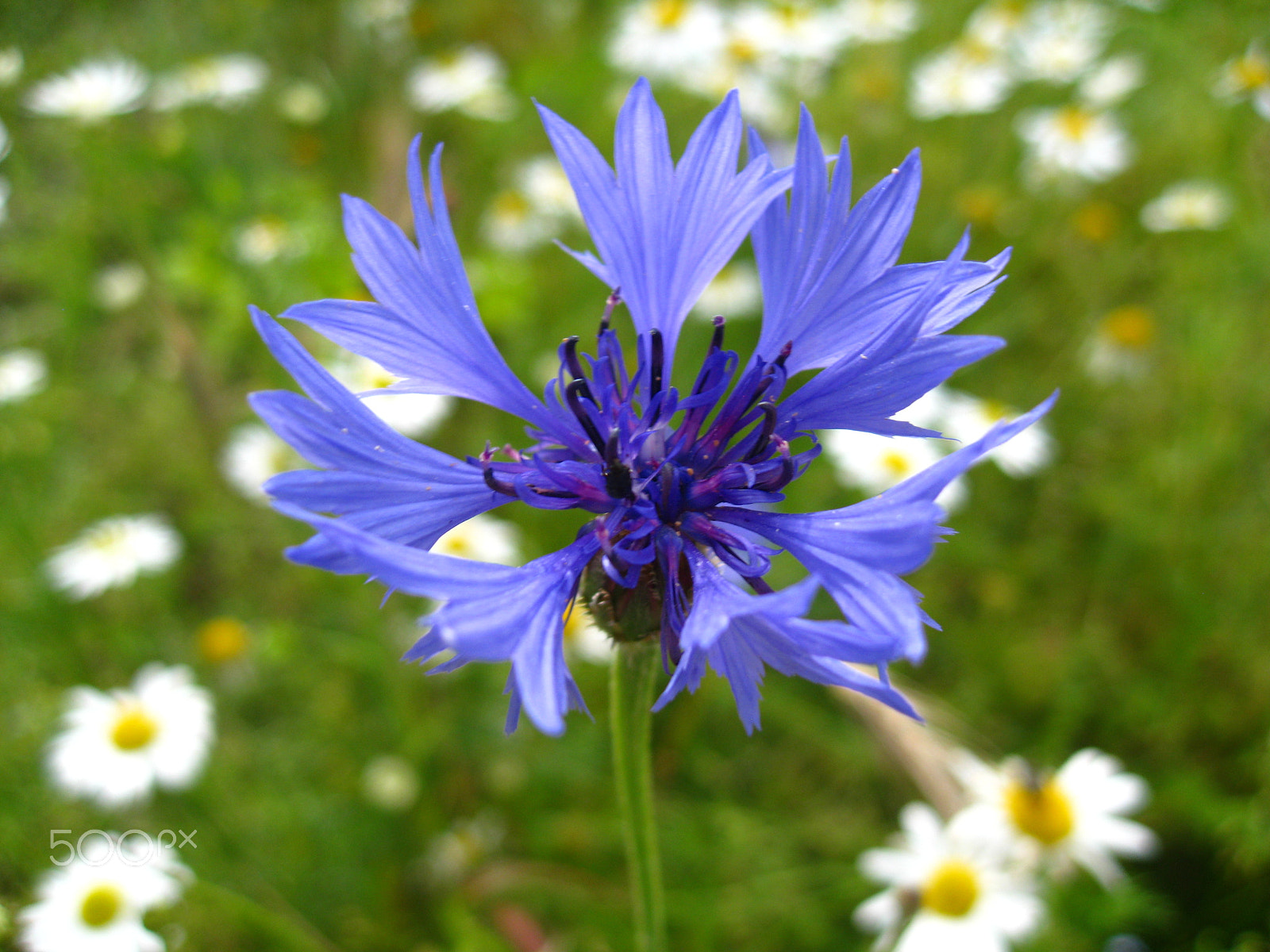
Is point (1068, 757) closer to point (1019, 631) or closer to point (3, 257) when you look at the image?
point (1019, 631)

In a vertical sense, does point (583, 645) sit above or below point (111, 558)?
below

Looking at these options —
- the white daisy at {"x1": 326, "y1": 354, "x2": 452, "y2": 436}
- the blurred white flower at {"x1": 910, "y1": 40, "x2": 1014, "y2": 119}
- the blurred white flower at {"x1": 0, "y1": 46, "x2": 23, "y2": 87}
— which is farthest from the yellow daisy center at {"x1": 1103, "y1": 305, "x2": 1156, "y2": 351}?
the blurred white flower at {"x1": 0, "y1": 46, "x2": 23, "y2": 87}

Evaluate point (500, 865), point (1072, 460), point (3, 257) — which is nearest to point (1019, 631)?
point (1072, 460)

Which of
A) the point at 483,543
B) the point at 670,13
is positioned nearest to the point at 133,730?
the point at 483,543

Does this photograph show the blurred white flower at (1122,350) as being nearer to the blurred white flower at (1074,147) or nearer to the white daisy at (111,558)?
the blurred white flower at (1074,147)

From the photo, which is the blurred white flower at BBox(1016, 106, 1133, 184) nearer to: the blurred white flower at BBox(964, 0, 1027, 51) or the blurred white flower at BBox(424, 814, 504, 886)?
the blurred white flower at BBox(964, 0, 1027, 51)

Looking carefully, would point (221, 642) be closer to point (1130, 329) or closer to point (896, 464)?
point (896, 464)

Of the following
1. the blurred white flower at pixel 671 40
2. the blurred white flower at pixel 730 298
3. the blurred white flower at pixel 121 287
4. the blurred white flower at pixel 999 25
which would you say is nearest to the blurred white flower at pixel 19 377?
the blurred white flower at pixel 121 287
